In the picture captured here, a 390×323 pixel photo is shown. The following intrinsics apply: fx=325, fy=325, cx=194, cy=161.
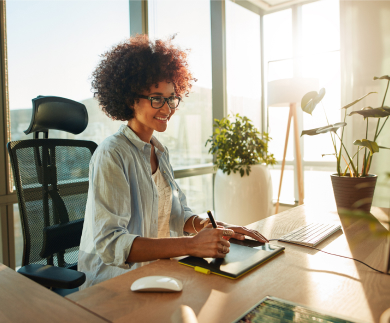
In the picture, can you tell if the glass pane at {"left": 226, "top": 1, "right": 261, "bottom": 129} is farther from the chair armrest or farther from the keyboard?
the chair armrest

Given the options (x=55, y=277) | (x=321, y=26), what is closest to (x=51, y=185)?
(x=55, y=277)

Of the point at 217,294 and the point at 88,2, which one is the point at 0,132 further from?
the point at 217,294

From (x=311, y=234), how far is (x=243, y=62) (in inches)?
138

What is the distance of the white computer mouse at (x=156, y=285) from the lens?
803mm

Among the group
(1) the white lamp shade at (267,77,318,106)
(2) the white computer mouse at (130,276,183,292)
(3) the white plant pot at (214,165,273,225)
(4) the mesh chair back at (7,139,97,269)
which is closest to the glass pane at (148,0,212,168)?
(3) the white plant pot at (214,165,273,225)

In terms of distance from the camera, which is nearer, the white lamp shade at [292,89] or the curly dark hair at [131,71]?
the curly dark hair at [131,71]

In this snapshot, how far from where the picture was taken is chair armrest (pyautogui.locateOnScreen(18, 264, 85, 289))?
954 millimetres

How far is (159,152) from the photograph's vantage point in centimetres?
160

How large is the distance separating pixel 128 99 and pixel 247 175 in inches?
80.8

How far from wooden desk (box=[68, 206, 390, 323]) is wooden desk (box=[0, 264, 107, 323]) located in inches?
2.0

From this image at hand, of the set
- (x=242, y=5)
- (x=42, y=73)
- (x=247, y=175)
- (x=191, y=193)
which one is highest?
(x=242, y=5)

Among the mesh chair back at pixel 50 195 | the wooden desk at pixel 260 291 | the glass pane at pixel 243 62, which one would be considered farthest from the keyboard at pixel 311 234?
the glass pane at pixel 243 62

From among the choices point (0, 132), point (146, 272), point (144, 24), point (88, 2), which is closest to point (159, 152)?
point (146, 272)

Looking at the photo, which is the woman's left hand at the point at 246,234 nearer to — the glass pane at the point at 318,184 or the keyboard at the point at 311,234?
the keyboard at the point at 311,234
